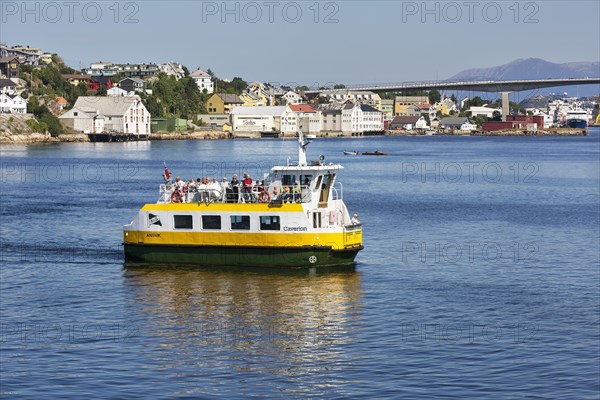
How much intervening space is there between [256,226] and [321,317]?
7.06m

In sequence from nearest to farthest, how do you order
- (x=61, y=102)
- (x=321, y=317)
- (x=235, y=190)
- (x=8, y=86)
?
(x=321, y=317) < (x=235, y=190) < (x=8, y=86) < (x=61, y=102)

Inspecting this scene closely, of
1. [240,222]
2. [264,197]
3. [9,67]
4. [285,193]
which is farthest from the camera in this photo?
[9,67]

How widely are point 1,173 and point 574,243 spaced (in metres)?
54.9

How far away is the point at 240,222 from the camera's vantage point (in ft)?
119

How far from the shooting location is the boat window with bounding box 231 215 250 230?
3612 centimetres

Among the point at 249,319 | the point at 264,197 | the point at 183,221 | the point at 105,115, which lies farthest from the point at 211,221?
the point at 105,115

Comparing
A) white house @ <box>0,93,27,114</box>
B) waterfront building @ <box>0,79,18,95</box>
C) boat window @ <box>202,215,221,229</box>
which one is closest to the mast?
boat window @ <box>202,215,221,229</box>

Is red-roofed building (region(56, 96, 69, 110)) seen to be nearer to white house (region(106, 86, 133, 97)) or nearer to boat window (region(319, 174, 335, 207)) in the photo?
white house (region(106, 86, 133, 97))

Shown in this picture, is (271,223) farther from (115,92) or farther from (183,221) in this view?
(115,92)

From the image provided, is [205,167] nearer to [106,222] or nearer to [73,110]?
[106,222]

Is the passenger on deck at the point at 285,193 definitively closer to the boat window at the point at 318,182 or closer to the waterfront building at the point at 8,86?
the boat window at the point at 318,182

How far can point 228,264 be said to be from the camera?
1438 inches

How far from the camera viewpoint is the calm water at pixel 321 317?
23844mm

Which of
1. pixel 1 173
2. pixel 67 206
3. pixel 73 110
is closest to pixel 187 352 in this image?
A: pixel 67 206
